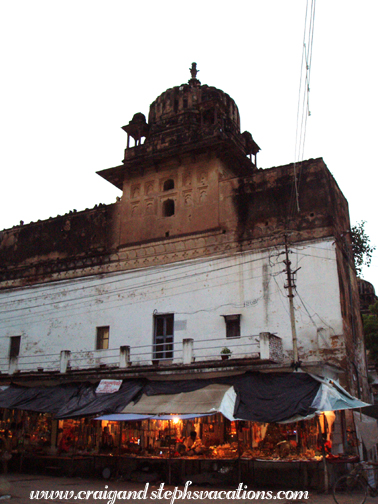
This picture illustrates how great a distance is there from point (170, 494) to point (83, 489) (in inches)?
102

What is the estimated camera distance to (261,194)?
823 inches

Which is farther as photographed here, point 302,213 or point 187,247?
point 187,247

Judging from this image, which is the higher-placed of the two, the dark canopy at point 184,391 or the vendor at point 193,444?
the dark canopy at point 184,391

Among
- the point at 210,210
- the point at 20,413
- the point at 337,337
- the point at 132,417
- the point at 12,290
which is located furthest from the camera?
the point at 12,290

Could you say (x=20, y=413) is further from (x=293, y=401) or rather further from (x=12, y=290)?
(x=293, y=401)

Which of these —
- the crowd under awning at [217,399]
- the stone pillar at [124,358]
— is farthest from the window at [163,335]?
the crowd under awning at [217,399]

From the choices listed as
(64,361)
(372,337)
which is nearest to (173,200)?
(64,361)

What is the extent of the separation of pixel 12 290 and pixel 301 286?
1550 cm

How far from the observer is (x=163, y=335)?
20859 millimetres

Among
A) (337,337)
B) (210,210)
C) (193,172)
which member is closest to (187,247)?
(210,210)

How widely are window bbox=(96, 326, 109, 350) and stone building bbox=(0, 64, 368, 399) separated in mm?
64

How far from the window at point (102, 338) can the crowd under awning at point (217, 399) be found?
3.91 m

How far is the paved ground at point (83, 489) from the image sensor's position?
1251 cm

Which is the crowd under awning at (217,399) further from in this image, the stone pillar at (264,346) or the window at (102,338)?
the window at (102,338)
